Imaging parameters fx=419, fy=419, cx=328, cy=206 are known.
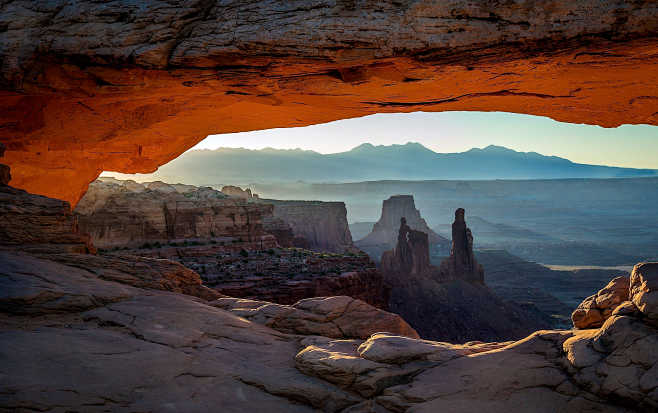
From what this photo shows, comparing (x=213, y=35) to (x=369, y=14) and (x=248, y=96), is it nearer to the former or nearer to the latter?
(x=248, y=96)

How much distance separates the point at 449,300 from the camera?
4778cm

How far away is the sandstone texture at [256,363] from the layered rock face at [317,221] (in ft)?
220

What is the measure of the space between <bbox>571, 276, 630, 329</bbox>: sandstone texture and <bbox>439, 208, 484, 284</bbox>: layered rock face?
4829cm

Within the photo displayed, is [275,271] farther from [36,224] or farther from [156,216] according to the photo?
[36,224]

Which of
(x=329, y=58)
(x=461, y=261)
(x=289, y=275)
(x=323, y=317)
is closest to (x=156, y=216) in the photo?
(x=289, y=275)

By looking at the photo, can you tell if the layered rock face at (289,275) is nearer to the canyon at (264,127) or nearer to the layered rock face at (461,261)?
the canyon at (264,127)

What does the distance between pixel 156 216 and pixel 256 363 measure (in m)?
30.7

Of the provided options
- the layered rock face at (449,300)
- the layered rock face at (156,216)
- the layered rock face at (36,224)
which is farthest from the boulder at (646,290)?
the layered rock face at (449,300)

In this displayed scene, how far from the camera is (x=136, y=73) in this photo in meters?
9.51

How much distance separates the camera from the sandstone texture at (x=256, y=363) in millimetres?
4777

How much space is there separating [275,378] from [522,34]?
7.36 meters

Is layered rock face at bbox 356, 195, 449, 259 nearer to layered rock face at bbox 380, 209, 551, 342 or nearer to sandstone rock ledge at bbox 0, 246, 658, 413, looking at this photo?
layered rock face at bbox 380, 209, 551, 342

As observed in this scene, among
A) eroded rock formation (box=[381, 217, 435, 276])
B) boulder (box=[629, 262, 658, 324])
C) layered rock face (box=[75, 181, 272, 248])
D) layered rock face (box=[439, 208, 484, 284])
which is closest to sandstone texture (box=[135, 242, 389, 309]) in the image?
layered rock face (box=[75, 181, 272, 248])

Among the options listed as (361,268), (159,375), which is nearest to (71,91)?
(159,375)
